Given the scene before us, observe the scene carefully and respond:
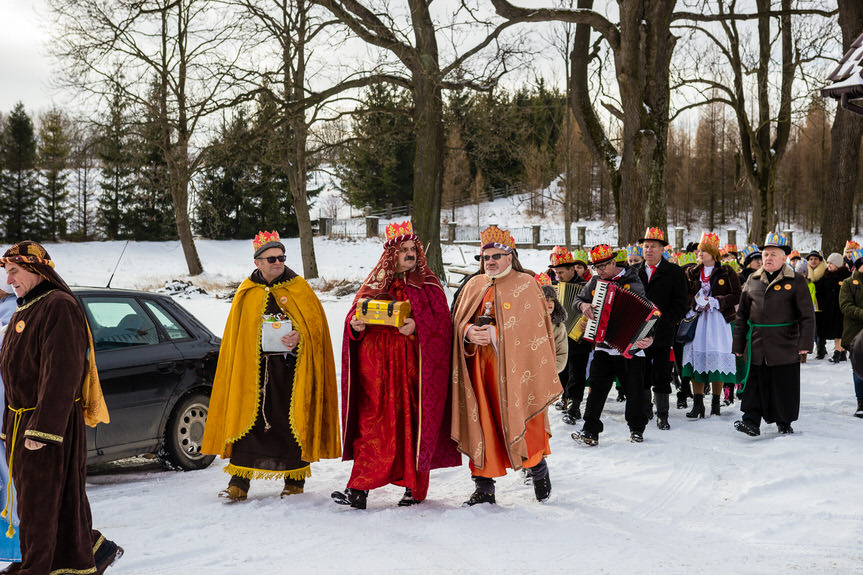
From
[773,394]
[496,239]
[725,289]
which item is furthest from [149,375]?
[725,289]

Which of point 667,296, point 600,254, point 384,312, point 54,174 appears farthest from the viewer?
point 54,174

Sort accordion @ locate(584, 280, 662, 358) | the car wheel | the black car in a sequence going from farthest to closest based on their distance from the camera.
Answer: accordion @ locate(584, 280, 662, 358), the car wheel, the black car

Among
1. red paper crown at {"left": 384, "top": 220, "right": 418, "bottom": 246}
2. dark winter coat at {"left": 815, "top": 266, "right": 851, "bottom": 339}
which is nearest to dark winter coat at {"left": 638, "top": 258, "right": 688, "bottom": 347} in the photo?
red paper crown at {"left": 384, "top": 220, "right": 418, "bottom": 246}

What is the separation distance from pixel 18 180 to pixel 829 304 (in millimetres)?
42554

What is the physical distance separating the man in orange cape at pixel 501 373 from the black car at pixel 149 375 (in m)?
2.56

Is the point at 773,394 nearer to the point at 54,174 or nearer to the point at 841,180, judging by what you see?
the point at 841,180

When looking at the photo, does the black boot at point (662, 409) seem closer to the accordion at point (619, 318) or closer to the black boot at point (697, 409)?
the black boot at point (697, 409)

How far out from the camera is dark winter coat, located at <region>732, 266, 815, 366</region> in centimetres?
831

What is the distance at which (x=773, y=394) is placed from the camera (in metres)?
8.47

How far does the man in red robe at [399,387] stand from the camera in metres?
5.99

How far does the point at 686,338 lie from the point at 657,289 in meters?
1.47

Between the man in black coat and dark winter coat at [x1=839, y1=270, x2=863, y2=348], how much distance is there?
4.70 m

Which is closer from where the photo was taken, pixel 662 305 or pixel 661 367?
pixel 662 305

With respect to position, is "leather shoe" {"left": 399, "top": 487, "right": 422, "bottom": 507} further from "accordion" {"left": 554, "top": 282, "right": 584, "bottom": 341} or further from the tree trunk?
the tree trunk
